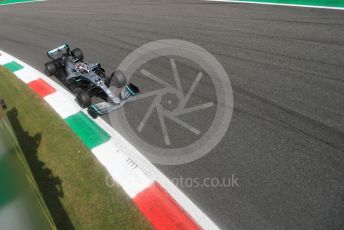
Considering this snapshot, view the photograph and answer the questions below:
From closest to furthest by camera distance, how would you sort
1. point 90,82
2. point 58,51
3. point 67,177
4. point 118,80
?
1. point 67,177
2. point 118,80
3. point 90,82
4. point 58,51

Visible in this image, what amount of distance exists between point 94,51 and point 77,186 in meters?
6.14

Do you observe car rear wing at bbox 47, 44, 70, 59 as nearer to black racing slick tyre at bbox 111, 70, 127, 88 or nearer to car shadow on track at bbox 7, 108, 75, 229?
black racing slick tyre at bbox 111, 70, 127, 88

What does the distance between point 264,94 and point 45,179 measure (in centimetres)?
481

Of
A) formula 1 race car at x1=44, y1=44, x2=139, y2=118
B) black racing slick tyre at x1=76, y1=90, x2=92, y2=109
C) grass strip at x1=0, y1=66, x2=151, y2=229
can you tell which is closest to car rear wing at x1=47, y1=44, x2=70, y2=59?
formula 1 race car at x1=44, y1=44, x2=139, y2=118

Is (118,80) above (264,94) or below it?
below

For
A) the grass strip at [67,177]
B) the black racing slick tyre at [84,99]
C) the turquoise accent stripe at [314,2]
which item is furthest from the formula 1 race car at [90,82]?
the turquoise accent stripe at [314,2]

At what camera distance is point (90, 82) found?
7.66 m

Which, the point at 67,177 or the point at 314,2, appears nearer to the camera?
the point at 67,177

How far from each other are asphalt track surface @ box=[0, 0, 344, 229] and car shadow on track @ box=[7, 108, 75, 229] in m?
1.87

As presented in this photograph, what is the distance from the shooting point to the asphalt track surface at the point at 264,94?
14.3ft

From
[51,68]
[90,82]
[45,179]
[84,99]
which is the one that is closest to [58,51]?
[51,68]

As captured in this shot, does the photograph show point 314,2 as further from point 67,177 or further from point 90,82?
point 67,177

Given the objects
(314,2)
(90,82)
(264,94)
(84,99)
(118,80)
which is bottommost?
(84,99)

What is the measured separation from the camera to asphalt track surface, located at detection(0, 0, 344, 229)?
14.3ft
